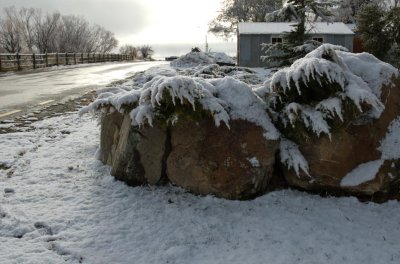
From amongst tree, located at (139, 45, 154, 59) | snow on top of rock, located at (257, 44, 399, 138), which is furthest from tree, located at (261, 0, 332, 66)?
tree, located at (139, 45, 154, 59)

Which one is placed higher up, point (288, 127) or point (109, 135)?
point (288, 127)

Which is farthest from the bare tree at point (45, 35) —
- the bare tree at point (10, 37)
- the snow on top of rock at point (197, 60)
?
the snow on top of rock at point (197, 60)

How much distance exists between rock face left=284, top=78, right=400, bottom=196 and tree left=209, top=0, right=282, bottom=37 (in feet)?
151

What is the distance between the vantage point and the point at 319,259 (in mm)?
3383

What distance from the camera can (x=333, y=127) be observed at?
14.0 feet

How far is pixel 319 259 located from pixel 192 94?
1.91m

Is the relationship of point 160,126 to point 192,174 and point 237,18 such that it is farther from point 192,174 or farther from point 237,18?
point 237,18

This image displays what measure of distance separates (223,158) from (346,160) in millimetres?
1274

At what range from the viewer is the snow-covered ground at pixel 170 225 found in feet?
11.1

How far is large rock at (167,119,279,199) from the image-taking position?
4.25 meters

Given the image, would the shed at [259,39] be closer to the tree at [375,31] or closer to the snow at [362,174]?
the tree at [375,31]

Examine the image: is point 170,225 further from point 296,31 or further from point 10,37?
point 10,37

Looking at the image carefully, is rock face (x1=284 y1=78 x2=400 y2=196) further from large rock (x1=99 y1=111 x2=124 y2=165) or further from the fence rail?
the fence rail

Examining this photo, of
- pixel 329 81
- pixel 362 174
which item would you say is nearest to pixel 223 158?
pixel 329 81
